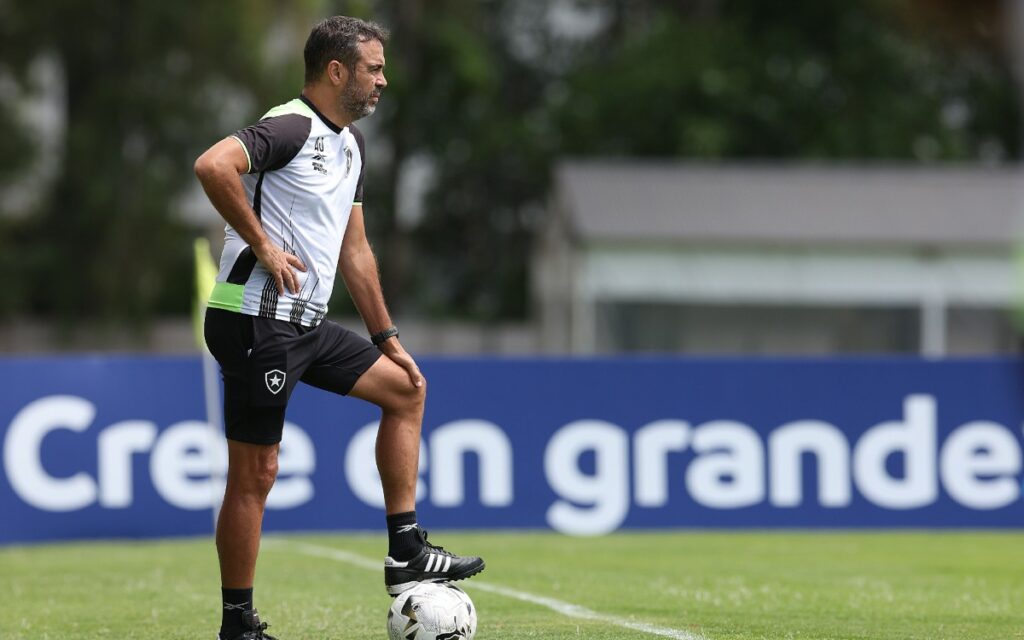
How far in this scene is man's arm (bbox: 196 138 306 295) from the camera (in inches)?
200

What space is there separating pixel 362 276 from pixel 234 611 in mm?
1308

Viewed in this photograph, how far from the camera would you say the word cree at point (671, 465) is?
1258 cm

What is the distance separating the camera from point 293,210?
5418 mm

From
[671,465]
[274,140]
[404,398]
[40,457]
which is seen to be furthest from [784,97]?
[274,140]

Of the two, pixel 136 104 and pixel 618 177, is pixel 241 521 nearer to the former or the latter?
pixel 136 104

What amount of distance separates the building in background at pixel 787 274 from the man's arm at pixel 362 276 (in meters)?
19.8

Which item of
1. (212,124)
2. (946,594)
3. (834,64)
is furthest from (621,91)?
(946,594)

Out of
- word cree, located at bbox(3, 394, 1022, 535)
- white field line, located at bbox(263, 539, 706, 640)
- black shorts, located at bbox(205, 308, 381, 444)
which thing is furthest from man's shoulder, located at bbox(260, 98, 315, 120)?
word cree, located at bbox(3, 394, 1022, 535)

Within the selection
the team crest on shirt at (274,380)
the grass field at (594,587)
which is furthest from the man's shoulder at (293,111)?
the grass field at (594,587)

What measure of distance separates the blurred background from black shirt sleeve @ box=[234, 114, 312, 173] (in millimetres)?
16003

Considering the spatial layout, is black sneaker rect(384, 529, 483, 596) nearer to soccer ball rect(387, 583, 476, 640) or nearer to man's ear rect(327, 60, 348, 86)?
soccer ball rect(387, 583, 476, 640)

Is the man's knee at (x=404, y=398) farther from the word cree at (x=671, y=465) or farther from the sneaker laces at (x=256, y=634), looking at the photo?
the word cree at (x=671, y=465)

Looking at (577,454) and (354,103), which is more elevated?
(354,103)

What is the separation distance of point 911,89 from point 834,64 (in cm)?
208
